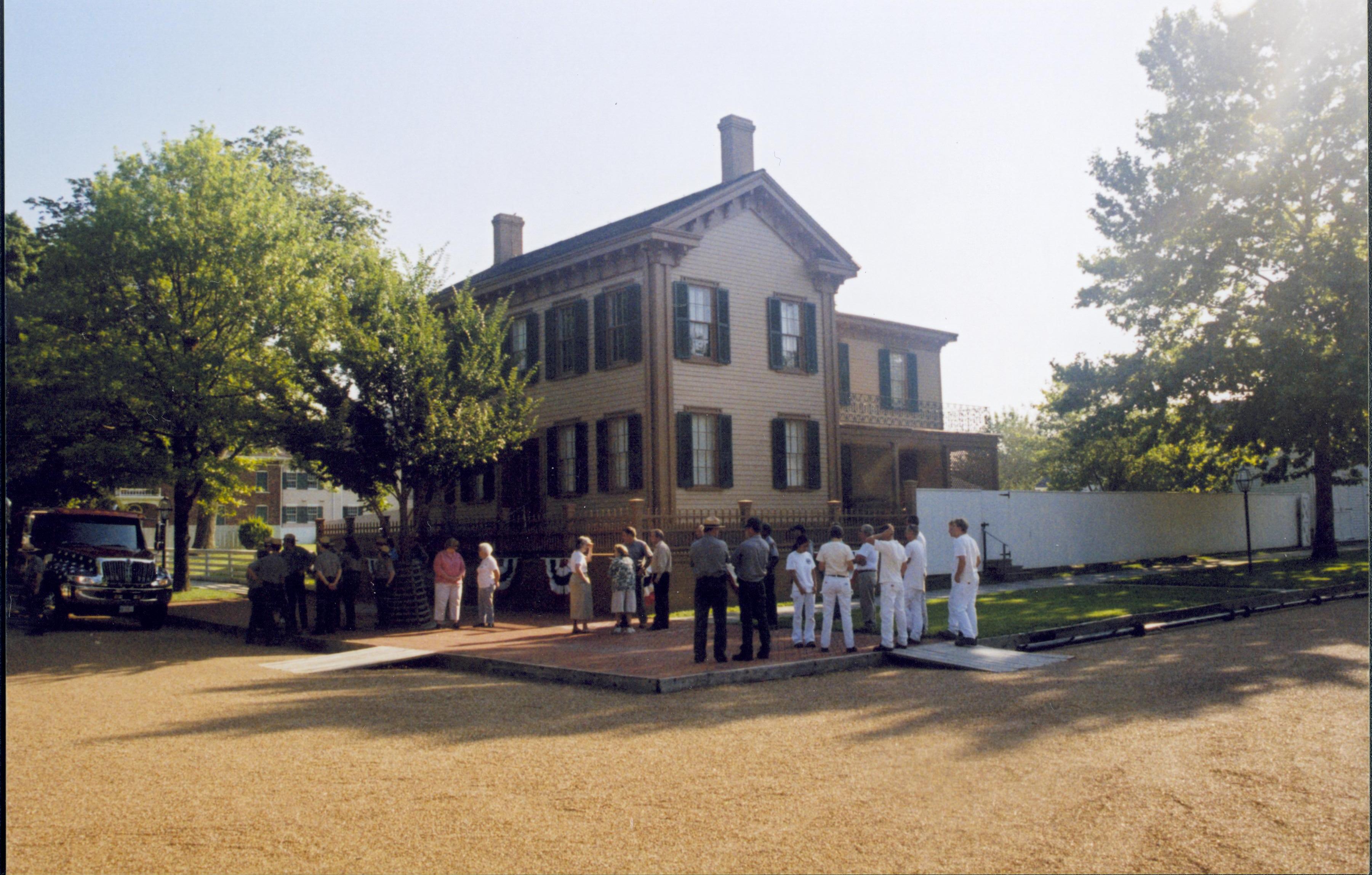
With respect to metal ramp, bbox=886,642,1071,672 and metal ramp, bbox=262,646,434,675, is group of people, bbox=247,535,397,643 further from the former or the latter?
metal ramp, bbox=886,642,1071,672

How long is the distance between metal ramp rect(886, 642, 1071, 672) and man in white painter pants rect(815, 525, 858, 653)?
24.3 inches

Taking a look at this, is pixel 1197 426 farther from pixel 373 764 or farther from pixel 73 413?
pixel 73 413

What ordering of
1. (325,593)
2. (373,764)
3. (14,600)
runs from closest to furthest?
(373,764)
(325,593)
(14,600)

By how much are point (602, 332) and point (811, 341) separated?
5334 millimetres

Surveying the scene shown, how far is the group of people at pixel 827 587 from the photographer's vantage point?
13.1 meters

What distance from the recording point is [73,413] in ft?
82.6

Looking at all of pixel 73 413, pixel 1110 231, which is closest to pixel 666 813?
pixel 73 413

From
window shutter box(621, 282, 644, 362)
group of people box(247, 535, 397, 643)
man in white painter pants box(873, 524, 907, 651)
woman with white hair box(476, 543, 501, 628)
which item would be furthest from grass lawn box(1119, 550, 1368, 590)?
group of people box(247, 535, 397, 643)

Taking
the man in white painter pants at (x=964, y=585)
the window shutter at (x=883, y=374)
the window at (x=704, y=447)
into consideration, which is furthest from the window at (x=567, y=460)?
the man in white painter pants at (x=964, y=585)

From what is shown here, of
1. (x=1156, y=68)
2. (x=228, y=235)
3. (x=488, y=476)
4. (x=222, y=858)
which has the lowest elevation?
(x=222, y=858)

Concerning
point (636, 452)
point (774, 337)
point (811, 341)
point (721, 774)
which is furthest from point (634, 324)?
point (721, 774)

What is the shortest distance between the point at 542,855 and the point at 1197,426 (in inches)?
1119

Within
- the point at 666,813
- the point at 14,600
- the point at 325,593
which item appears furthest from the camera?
the point at 14,600

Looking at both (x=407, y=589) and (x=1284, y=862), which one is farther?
(x=407, y=589)
